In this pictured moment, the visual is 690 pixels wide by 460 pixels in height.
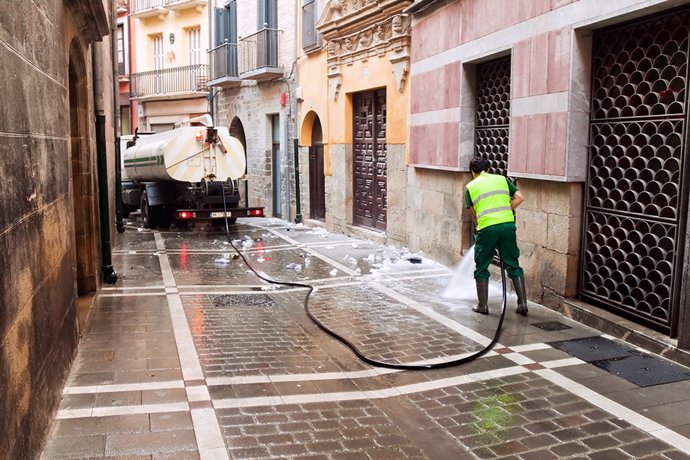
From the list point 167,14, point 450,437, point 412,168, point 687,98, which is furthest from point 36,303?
point 167,14

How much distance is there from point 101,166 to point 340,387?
17.3 feet

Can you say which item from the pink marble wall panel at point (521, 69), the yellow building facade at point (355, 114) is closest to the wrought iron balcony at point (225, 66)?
the yellow building facade at point (355, 114)

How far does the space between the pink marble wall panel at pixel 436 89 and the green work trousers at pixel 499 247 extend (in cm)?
310

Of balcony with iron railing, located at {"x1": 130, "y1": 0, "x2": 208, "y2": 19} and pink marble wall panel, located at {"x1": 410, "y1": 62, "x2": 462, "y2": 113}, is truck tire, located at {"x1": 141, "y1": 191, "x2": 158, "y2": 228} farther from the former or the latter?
balcony with iron railing, located at {"x1": 130, "y1": 0, "x2": 208, "y2": 19}

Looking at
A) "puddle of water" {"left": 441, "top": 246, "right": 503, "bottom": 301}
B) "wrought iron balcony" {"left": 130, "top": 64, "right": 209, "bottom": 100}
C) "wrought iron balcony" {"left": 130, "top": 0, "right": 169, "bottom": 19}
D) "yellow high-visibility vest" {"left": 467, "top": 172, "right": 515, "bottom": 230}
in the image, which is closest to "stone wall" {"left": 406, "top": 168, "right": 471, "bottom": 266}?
"puddle of water" {"left": 441, "top": 246, "right": 503, "bottom": 301}

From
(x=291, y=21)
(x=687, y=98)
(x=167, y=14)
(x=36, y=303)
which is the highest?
(x=167, y=14)

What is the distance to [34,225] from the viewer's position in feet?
12.4

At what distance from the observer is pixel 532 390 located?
16.2 feet

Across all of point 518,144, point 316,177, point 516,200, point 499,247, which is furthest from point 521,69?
point 316,177

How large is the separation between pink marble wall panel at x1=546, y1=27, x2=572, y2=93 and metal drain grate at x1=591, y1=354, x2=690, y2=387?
9.27ft

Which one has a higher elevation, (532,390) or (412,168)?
(412,168)

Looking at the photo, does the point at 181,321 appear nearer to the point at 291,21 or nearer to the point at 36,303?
the point at 36,303

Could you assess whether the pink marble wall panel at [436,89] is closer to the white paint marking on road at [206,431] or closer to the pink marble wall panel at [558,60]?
the pink marble wall panel at [558,60]

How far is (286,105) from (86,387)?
1356 cm
